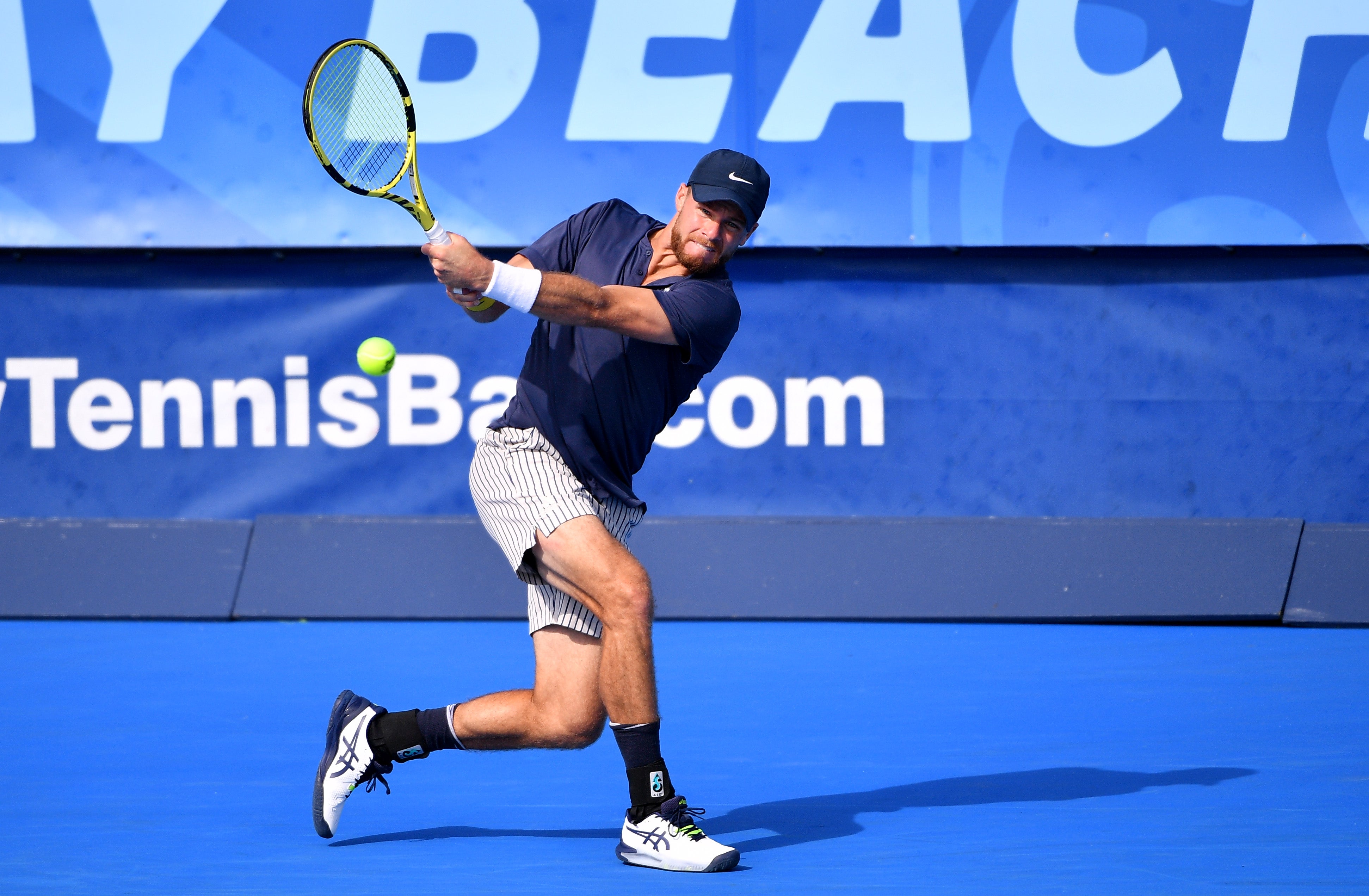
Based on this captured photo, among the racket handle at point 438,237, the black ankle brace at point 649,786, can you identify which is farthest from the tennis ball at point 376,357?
the black ankle brace at point 649,786

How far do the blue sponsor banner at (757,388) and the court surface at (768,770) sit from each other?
3.27ft

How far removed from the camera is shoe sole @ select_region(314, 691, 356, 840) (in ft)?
11.5

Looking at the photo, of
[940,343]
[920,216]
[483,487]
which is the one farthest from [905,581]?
[483,487]

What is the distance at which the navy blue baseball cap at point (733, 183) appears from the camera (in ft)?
11.5

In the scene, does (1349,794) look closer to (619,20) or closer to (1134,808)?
(1134,808)

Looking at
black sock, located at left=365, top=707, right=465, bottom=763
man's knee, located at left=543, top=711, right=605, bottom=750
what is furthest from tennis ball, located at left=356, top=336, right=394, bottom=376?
man's knee, located at left=543, top=711, right=605, bottom=750

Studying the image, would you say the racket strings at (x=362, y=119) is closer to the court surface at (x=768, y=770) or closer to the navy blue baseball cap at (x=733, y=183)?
the navy blue baseball cap at (x=733, y=183)

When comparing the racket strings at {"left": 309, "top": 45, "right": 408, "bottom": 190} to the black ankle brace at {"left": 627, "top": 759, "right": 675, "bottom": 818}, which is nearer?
the black ankle brace at {"left": 627, "top": 759, "right": 675, "bottom": 818}

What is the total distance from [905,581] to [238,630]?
3376mm

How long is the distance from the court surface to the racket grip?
1.37 meters

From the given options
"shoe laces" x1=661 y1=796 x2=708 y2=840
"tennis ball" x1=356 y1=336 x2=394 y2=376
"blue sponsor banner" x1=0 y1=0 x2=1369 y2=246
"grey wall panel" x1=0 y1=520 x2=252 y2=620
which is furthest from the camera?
"grey wall panel" x1=0 y1=520 x2=252 y2=620

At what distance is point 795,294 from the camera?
783 centimetres

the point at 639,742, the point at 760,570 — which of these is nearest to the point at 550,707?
the point at 639,742

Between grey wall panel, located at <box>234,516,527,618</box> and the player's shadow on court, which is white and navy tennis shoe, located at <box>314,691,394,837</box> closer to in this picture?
the player's shadow on court
